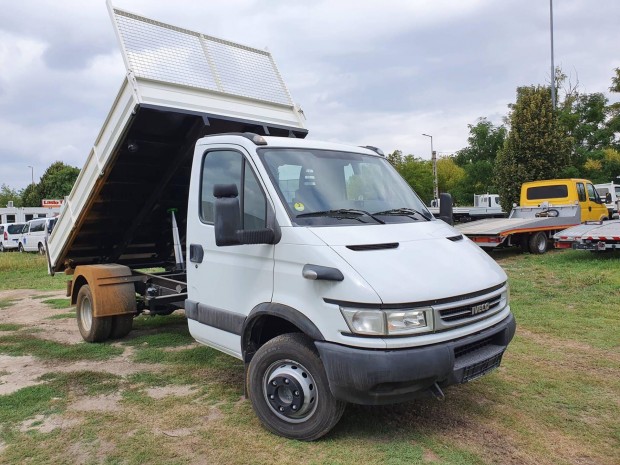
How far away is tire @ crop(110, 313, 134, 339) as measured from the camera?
6621 millimetres

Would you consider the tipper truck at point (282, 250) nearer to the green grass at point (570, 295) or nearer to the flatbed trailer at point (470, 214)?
the green grass at point (570, 295)

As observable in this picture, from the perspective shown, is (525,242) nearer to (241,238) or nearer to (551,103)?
(551,103)

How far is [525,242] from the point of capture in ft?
48.7

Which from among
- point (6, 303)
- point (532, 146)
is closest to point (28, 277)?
point (6, 303)

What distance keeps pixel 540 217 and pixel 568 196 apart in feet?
5.69

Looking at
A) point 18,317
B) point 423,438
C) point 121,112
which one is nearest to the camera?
point 423,438

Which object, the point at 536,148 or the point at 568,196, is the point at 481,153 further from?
the point at 568,196

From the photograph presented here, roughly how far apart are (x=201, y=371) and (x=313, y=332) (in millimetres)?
2428

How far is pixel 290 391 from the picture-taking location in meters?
3.73

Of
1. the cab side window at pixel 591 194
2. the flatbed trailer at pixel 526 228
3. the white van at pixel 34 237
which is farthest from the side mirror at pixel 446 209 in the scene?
the white van at pixel 34 237

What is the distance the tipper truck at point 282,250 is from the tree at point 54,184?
5482 cm

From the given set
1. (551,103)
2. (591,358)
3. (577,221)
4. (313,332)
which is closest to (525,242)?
(577,221)

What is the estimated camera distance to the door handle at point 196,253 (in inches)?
183

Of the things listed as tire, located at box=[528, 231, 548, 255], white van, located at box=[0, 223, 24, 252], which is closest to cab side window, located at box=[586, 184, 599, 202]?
tire, located at box=[528, 231, 548, 255]
